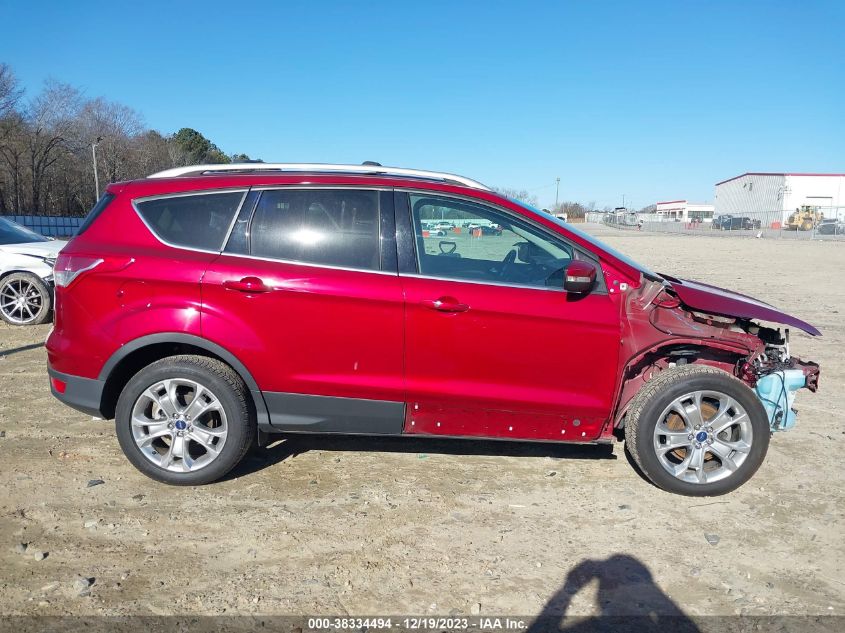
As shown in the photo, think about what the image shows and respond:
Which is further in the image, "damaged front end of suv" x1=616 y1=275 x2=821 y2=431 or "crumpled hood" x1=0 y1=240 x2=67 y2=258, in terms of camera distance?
"crumpled hood" x1=0 y1=240 x2=67 y2=258

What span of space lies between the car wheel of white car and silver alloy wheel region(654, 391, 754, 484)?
8256mm

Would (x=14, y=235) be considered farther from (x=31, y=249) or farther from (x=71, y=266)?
(x=71, y=266)

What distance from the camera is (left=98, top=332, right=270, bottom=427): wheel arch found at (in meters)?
3.70

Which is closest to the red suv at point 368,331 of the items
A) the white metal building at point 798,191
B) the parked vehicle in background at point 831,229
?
the parked vehicle in background at point 831,229

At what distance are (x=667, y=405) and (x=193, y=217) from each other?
313cm

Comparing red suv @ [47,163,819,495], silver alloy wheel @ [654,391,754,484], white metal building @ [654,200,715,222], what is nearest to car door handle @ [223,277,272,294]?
red suv @ [47,163,819,495]

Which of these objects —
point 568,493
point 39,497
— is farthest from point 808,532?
point 39,497

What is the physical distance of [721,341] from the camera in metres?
3.89

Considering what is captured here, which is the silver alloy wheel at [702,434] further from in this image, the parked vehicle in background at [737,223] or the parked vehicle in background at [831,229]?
the parked vehicle in background at [737,223]

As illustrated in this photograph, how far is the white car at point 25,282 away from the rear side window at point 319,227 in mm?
6022

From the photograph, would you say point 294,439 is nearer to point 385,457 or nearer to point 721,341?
point 385,457

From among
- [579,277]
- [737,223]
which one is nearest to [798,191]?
[737,223]

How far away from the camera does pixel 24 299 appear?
336 inches

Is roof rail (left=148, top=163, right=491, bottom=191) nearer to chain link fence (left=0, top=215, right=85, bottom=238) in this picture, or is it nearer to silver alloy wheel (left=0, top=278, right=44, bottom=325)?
silver alloy wheel (left=0, top=278, right=44, bottom=325)
